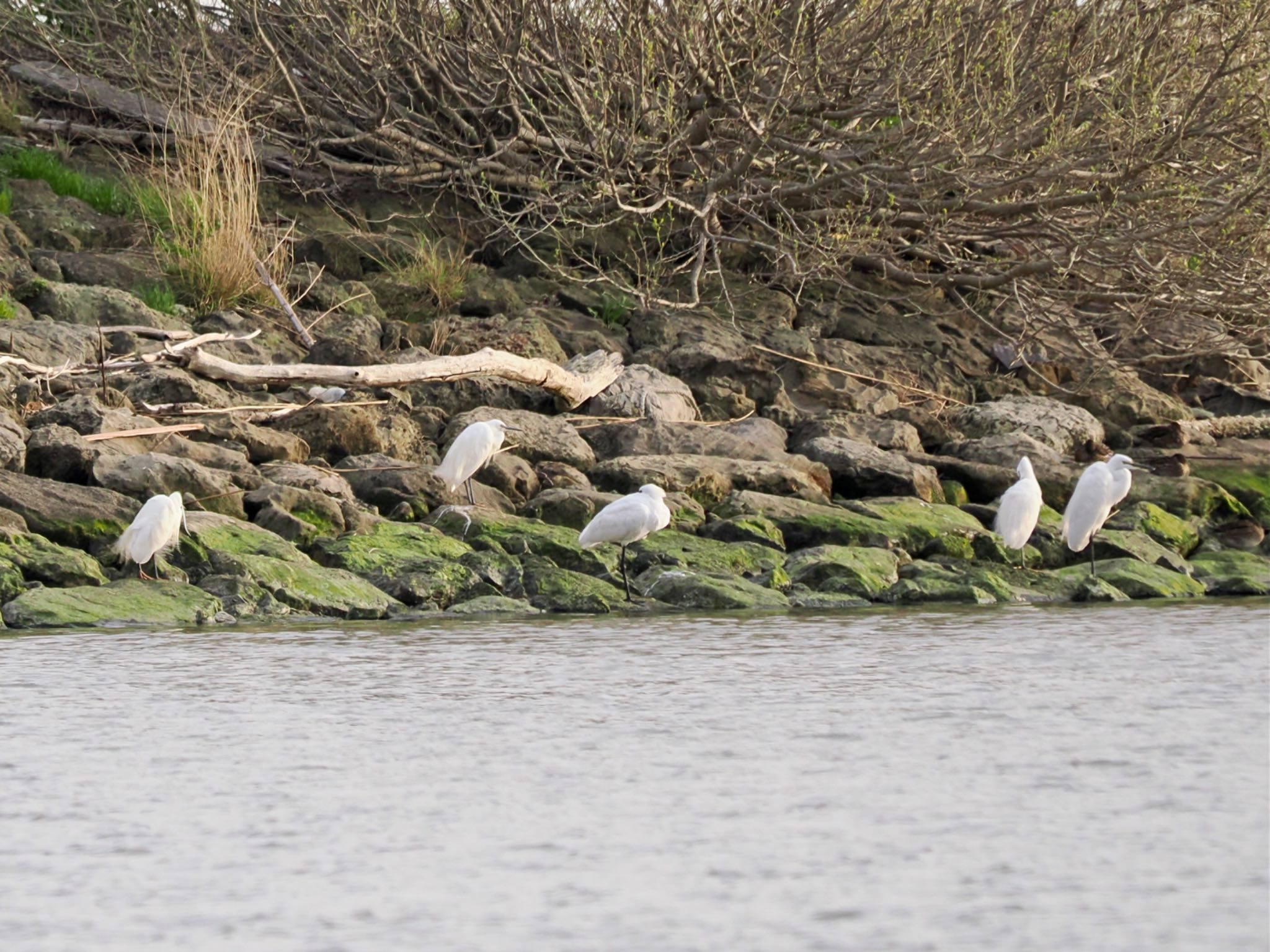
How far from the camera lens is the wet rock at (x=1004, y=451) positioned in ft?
46.9

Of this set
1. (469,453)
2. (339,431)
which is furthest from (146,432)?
(469,453)

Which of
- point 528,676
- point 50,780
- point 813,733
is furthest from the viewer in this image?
point 528,676

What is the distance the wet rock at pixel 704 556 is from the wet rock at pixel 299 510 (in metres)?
1.81

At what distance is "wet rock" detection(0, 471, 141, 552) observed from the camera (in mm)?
10078

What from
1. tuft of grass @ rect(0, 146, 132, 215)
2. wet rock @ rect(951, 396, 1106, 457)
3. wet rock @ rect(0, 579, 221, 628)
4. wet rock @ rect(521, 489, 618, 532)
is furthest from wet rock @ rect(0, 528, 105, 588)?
wet rock @ rect(951, 396, 1106, 457)

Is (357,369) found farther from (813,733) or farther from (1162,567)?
(813,733)

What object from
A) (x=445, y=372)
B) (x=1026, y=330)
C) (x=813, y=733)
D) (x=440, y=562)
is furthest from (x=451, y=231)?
(x=813, y=733)

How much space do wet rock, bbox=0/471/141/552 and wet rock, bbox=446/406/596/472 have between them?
121 inches

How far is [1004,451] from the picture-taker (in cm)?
1445

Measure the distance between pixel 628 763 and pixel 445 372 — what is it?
25.6ft

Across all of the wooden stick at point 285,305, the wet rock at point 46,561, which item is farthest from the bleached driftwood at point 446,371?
the wet rock at point 46,561

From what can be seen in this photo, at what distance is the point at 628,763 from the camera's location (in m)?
6.12

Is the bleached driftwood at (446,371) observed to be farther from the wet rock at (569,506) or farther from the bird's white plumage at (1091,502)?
the bird's white plumage at (1091,502)

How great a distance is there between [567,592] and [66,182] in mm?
8510
